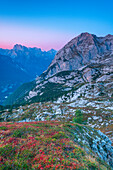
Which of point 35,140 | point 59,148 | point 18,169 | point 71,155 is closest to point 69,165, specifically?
point 71,155

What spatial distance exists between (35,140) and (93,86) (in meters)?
127

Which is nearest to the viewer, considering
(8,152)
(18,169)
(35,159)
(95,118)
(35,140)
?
(18,169)

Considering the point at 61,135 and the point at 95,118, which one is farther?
the point at 95,118

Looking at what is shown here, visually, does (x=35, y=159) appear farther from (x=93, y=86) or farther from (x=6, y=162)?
(x=93, y=86)

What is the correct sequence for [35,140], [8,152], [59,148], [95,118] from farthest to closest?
[95,118]
[35,140]
[59,148]
[8,152]

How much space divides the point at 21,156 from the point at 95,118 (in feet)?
186

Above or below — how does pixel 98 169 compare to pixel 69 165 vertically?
below

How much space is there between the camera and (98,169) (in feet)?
40.4

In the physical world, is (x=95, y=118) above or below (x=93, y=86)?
below

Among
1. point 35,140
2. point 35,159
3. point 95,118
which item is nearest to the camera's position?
point 35,159

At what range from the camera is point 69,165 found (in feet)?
36.9

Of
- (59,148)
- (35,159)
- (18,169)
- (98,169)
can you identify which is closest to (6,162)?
(18,169)

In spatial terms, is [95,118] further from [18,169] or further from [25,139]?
[18,169]

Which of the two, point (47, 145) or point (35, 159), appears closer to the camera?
point (35, 159)
